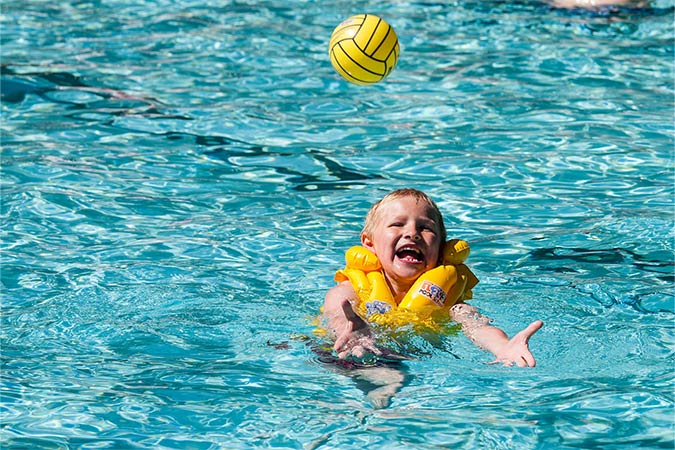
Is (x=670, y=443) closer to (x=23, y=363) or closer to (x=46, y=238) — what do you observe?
(x=23, y=363)

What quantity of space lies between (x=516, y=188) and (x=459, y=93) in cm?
241

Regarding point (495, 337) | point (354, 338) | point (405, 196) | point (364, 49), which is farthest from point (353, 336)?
point (364, 49)

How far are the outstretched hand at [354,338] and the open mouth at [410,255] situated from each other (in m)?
0.75

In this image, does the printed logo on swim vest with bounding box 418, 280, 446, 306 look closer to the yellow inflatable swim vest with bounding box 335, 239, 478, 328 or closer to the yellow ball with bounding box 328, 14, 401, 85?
the yellow inflatable swim vest with bounding box 335, 239, 478, 328

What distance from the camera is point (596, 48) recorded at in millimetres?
11695

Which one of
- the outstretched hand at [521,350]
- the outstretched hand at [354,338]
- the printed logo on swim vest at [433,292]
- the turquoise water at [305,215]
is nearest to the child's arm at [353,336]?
the outstretched hand at [354,338]

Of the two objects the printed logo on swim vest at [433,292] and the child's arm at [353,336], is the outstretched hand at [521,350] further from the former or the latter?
the printed logo on swim vest at [433,292]

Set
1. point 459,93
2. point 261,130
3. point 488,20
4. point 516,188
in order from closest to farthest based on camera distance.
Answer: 1. point 516,188
2. point 261,130
3. point 459,93
4. point 488,20

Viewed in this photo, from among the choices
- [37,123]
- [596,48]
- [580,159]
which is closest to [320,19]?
[596,48]

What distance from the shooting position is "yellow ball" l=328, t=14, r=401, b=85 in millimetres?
7988

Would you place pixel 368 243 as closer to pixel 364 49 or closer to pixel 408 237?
pixel 408 237

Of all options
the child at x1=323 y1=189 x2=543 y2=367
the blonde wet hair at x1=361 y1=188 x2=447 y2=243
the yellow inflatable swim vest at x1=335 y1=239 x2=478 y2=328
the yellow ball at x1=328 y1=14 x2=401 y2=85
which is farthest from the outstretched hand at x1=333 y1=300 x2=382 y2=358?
the yellow ball at x1=328 y1=14 x2=401 y2=85

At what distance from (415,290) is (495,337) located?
0.58 meters

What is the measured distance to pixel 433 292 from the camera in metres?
5.77
